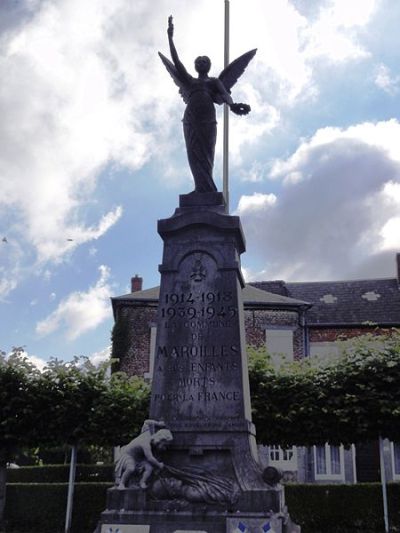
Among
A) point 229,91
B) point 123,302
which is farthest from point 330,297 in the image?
point 229,91

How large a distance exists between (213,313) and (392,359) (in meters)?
7.57

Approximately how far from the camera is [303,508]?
16.0 metres

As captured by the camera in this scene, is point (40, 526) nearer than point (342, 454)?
Yes

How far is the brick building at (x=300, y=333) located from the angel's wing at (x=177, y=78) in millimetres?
16859

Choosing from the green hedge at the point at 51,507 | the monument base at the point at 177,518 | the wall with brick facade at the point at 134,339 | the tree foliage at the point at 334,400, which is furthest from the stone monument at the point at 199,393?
the wall with brick facade at the point at 134,339

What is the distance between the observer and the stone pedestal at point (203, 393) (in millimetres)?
6977

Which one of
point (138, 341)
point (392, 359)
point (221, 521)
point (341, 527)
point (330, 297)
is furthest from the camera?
point (330, 297)

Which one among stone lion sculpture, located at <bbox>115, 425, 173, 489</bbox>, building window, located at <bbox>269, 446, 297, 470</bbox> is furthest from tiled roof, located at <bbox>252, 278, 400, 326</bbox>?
stone lion sculpture, located at <bbox>115, 425, 173, 489</bbox>

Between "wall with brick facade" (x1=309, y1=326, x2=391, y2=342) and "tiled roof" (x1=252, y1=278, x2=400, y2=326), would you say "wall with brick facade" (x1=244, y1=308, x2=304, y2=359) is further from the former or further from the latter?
"tiled roof" (x1=252, y1=278, x2=400, y2=326)

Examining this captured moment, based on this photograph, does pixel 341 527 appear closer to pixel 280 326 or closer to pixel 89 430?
pixel 89 430

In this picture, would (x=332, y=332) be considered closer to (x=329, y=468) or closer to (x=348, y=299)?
(x=348, y=299)

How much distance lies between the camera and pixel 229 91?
976 cm

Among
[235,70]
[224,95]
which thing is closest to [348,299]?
[235,70]

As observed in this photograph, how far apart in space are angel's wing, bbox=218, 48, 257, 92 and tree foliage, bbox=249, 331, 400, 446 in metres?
7.62
